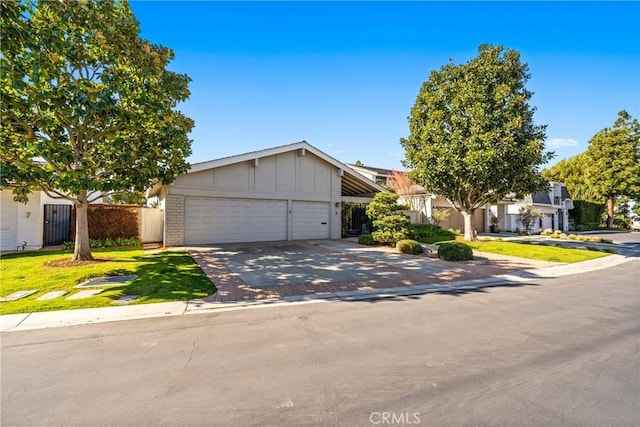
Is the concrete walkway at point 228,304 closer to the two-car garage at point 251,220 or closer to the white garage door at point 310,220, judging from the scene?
the two-car garage at point 251,220

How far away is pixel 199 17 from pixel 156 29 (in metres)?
2.03

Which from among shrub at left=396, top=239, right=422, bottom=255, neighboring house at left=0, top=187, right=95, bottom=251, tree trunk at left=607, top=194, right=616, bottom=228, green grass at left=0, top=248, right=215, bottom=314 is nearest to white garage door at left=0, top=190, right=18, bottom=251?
neighboring house at left=0, top=187, right=95, bottom=251

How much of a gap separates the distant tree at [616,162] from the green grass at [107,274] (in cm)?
4682

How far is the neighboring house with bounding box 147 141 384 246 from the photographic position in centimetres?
1391

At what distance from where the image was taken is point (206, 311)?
5.58 metres

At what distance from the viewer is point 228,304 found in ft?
19.6

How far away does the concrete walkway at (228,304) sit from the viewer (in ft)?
16.5

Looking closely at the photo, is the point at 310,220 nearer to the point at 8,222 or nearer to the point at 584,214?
the point at 8,222

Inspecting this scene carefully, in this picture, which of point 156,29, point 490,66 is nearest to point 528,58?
point 490,66

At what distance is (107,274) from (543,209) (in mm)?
36134

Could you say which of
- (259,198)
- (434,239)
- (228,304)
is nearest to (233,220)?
(259,198)

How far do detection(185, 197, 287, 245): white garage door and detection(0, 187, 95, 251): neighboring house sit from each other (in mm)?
6161

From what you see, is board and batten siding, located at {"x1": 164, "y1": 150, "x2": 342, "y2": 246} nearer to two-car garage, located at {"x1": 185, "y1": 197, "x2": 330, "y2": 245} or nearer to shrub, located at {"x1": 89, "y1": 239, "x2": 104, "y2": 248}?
two-car garage, located at {"x1": 185, "y1": 197, "x2": 330, "y2": 245}

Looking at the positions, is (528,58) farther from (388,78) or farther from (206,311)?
(206,311)
